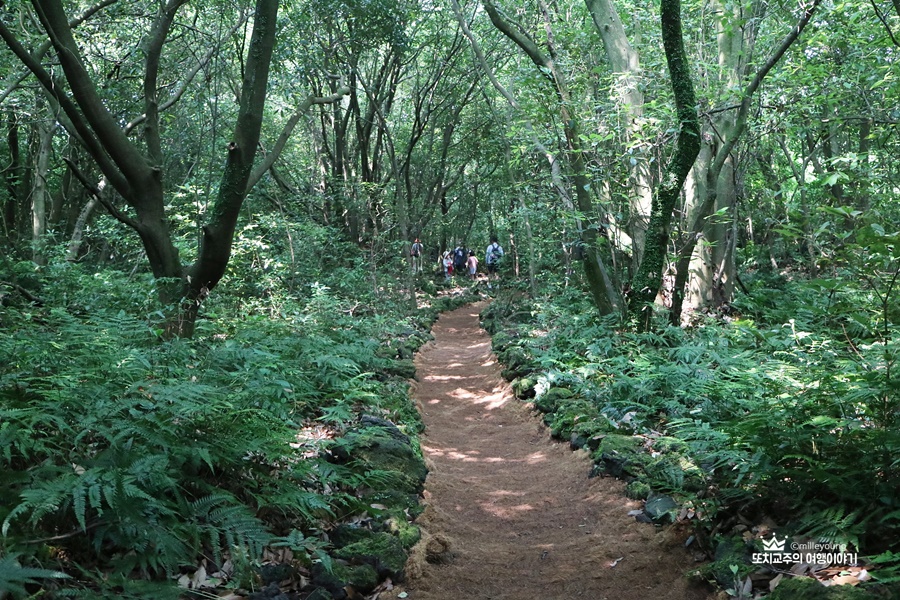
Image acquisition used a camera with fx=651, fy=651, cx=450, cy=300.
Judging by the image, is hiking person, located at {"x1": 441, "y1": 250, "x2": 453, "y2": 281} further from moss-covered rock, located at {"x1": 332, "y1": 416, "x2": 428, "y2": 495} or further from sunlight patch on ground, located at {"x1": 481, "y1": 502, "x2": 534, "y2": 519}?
sunlight patch on ground, located at {"x1": 481, "y1": 502, "x2": 534, "y2": 519}

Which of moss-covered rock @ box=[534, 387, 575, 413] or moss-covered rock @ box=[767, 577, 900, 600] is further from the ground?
moss-covered rock @ box=[767, 577, 900, 600]

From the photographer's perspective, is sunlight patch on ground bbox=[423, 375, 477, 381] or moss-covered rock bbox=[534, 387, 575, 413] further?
sunlight patch on ground bbox=[423, 375, 477, 381]

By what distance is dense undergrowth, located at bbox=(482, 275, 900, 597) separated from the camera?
10.8 feet

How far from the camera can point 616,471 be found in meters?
5.58

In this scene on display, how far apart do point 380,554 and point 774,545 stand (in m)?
2.20

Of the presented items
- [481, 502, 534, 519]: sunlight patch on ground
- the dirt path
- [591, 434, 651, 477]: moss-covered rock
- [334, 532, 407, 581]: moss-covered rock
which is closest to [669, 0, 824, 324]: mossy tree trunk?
the dirt path

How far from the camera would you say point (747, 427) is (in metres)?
3.79

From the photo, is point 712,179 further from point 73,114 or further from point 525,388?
point 73,114

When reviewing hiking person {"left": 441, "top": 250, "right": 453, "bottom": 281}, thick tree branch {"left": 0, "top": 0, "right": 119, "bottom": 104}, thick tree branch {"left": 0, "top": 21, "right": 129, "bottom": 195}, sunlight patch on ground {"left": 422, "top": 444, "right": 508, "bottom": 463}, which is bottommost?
sunlight patch on ground {"left": 422, "top": 444, "right": 508, "bottom": 463}

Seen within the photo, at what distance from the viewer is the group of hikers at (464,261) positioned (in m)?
22.6

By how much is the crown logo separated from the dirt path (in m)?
0.46

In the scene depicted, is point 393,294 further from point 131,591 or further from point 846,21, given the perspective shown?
point 131,591

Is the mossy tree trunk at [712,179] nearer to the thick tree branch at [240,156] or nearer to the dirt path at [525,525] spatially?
the dirt path at [525,525]

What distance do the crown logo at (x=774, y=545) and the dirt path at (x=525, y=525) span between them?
457 mm
